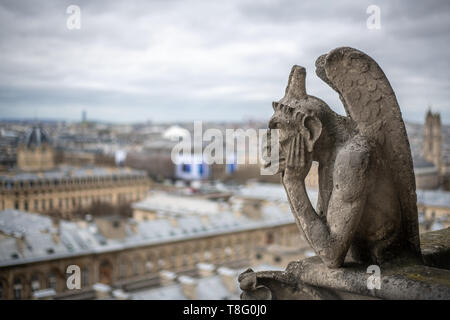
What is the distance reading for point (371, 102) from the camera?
13.3 feet

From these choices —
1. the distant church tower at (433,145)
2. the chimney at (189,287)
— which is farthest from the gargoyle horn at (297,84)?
the distant church tower at (433,145)

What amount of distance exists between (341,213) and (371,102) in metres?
0.77

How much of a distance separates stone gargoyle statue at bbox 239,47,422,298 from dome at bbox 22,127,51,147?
174 ft

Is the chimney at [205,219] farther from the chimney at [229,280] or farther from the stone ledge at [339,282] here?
the stone ledge at [339,282]

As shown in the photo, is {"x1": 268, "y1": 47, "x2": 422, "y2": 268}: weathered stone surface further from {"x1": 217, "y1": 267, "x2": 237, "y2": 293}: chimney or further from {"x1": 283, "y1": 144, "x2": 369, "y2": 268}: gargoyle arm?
{"x1": 217, "y1": 267, "x2": 237, "y2": 293}: chimney

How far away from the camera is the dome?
2229 inches

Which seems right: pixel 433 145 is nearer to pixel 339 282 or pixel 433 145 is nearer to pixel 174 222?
pixel 174 222

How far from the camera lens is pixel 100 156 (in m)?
109

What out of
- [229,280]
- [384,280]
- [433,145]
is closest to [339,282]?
[384,280]

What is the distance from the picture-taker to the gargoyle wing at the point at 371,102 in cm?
402

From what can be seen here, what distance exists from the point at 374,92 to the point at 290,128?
1.98ft

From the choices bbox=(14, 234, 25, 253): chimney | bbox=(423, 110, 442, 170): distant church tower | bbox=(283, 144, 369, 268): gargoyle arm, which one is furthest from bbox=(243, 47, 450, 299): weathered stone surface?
bbox=(423, 110, 442, 170): distant church tower

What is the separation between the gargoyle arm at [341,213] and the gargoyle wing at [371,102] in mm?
283

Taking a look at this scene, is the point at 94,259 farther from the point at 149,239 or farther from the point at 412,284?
the point at 412,284
